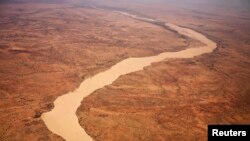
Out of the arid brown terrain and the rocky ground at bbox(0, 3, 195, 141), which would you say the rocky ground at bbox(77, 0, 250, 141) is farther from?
the rocky ground at bbox(0, 3, 195, 141)

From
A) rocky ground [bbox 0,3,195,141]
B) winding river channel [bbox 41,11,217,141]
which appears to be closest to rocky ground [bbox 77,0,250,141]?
winding river channel [bbox 41,11,217,141]

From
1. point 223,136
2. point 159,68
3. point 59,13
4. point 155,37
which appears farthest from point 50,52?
point 59,13

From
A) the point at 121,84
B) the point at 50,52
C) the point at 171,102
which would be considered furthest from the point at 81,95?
the point at 50,52

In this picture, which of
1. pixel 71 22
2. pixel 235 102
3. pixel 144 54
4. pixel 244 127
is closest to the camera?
pixel 244 127

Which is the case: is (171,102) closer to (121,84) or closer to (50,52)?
(121,84)

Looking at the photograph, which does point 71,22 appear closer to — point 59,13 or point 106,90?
point 59,13

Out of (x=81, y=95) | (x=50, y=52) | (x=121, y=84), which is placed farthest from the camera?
(x=50, y=52)
